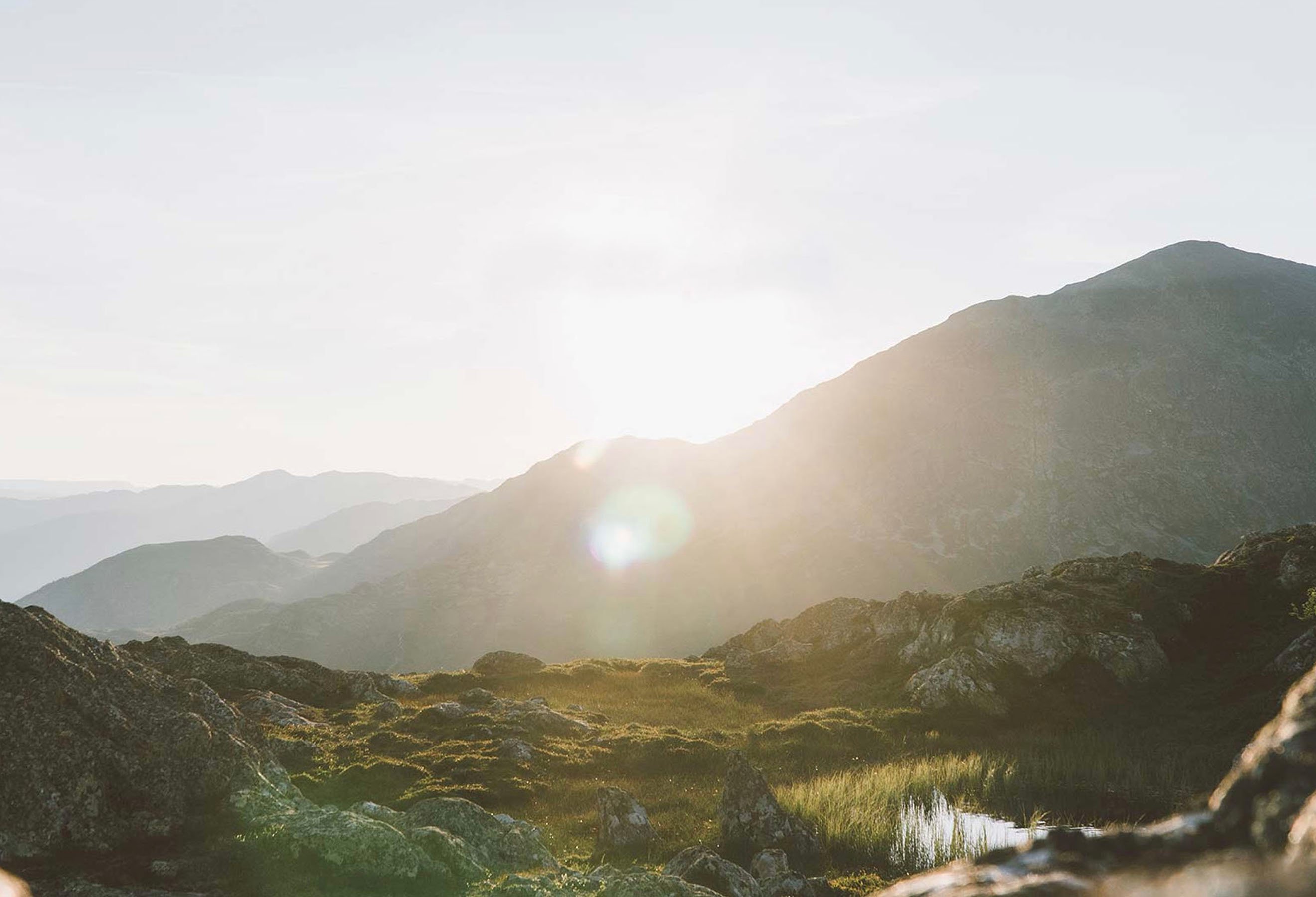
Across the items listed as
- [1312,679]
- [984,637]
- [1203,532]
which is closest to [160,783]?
[1312,679]

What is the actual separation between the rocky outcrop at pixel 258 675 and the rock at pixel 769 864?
32.8 metres

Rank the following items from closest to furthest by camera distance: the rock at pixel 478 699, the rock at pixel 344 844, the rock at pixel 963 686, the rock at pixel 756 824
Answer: the rock at pixel 344 844 → the rock at pixel 756 824 → the rock at pixel 963 686 → the rock at pixel 478 699

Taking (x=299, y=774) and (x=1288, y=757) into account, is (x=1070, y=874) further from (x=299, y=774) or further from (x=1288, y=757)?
(x=299, y=774)

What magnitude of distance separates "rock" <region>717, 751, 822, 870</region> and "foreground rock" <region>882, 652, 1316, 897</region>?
955 inches

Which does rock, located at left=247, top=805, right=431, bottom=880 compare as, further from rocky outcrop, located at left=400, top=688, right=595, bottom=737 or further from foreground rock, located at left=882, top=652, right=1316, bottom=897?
rocky outcrop, located at left=400, top=688, right=595, bottom=737

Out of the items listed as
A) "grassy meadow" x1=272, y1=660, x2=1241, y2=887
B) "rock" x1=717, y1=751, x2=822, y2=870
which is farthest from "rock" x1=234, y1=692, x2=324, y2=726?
"rock" x1=717, y1=751, x2=822, y2=870

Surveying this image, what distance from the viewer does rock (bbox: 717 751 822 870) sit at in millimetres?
24906

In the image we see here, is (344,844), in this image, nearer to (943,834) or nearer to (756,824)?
(756,824)

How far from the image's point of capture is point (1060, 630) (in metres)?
48.1

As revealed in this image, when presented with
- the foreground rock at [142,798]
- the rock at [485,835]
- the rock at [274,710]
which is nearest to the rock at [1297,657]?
the rock at [485,835]

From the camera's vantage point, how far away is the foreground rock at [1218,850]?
8.08 feet

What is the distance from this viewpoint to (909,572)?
191250 mm

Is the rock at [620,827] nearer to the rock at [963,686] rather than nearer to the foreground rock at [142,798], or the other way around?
the foreground rock at [142,798]

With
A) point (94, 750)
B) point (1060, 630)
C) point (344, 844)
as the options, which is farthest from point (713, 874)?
point (1060, 630)
